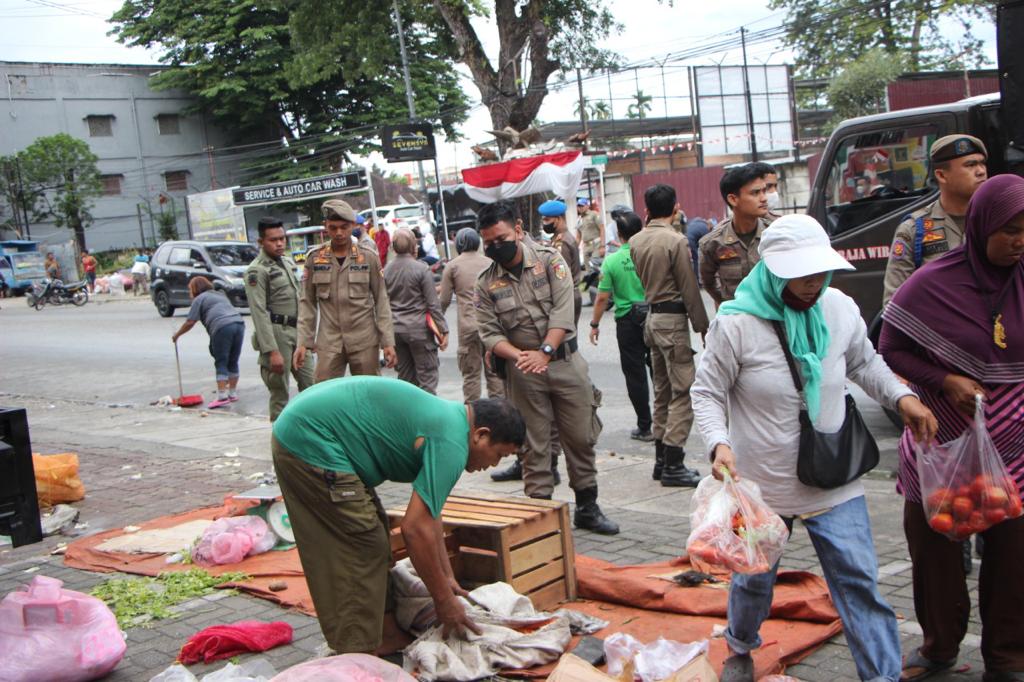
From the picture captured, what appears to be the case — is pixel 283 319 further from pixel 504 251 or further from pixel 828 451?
pixel 828 451

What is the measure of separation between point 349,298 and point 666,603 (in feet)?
13.5

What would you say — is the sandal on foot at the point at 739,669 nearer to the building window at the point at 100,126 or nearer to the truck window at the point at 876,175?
the truck window at the point at 876,175

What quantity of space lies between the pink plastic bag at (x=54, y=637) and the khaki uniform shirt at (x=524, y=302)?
8.35 feet

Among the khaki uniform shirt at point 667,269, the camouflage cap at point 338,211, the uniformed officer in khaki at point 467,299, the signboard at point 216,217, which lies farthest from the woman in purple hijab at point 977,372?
the signboard at point 216,217

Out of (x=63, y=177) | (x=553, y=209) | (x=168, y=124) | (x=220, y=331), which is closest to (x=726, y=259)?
(x=553, y=209)

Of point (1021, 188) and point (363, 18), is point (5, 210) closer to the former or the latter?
point (363, 18)

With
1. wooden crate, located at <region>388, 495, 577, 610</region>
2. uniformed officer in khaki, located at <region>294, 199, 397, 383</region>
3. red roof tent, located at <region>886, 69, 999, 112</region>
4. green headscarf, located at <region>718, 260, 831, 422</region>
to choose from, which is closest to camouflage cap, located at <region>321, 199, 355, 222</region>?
uniformed officer in khaki, located at <region>294, 199, 397, 383</region>

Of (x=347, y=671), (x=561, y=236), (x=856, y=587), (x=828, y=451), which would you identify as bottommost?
(x=347, y=671)

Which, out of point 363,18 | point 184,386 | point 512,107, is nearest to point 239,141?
point 363,18

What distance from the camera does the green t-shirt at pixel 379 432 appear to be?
3770 mm

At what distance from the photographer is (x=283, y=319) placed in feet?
29.8

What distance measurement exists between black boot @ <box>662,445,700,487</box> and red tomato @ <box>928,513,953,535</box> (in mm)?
3294

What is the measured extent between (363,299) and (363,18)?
20.3 metres

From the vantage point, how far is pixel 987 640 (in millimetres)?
3658
